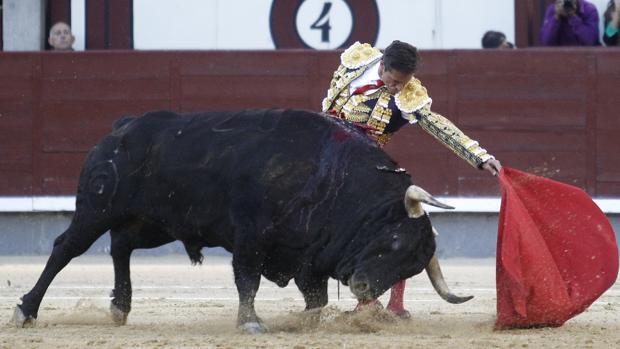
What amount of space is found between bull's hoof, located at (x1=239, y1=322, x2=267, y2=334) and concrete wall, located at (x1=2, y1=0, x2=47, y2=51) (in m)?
5.76

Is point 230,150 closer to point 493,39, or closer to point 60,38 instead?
point 493,39

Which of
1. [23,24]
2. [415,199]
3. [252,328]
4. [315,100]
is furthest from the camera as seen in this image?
[23,24]

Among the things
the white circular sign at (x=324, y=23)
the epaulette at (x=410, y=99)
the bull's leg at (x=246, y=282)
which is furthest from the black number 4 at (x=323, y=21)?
the bull's leg at (x=246, y=282)

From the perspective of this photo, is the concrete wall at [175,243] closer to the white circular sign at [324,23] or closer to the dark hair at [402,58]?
the white circular sign at [324,23]

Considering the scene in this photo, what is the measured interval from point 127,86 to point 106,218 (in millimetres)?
4674

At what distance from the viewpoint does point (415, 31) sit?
10992 millimetres

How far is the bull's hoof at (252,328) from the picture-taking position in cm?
566

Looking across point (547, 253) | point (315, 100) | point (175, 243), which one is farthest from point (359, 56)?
point (175, 243)

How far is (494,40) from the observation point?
414 inches

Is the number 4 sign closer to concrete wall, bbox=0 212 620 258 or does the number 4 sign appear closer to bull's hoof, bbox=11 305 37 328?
concrete wall, bbox=0 212 620 258

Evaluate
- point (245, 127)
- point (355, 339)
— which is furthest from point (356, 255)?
point (245, 127)

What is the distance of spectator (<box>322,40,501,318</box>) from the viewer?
5879mm

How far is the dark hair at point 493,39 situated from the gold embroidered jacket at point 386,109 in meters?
4.48

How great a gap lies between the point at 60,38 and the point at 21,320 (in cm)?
494
